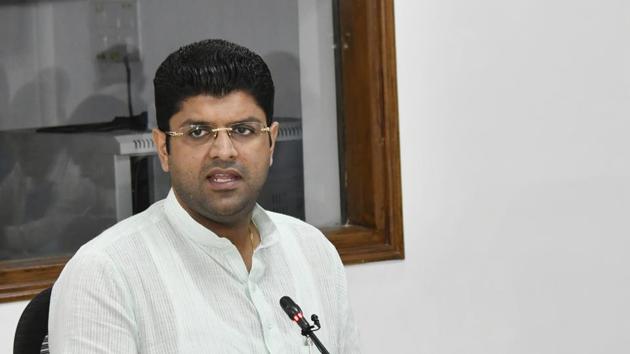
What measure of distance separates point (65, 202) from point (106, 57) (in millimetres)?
389

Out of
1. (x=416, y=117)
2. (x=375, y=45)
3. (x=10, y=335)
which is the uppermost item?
(x=375, y=45)

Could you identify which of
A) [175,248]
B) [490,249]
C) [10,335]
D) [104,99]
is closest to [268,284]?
[175,248]

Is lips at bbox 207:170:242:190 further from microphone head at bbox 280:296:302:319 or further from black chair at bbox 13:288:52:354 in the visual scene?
black chair at bbox 13:288:52:354

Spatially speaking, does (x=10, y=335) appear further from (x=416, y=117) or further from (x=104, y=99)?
(x=416, y=117)

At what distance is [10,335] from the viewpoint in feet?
8.46

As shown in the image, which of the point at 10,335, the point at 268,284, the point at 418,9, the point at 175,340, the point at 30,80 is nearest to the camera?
the point at 175,340

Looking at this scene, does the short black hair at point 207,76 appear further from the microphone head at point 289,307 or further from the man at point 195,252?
the microphone head at point 289,307

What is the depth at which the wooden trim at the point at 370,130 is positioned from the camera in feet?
9.67

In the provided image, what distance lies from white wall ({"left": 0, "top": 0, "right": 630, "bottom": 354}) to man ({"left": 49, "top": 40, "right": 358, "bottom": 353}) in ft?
4.14

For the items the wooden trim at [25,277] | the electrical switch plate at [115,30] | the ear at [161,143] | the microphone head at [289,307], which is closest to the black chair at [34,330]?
the ear at [161,143]

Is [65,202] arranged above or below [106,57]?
below

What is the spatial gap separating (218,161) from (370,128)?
136cm

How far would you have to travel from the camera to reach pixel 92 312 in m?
1.58

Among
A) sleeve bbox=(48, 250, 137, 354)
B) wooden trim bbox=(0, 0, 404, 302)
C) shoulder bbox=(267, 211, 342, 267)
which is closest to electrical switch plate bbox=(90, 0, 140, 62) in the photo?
wooden trim bbox=(0, 0, 404, 302)
